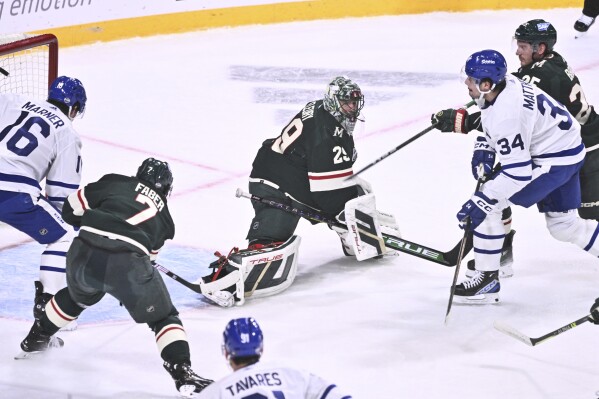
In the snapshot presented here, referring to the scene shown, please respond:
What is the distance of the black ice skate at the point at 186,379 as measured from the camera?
417 centimetres

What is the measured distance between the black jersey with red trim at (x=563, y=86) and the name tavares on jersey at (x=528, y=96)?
0.38 m

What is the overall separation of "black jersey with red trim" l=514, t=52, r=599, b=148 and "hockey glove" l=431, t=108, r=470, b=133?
32 centimetres

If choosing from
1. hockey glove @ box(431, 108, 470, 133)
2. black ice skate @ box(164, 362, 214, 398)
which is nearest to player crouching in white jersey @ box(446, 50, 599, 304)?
hockey glove @ box(431, 108, 470, 133)

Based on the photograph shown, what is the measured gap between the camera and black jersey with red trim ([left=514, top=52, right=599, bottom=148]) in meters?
5.36

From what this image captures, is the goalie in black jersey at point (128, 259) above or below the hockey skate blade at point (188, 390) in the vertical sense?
above

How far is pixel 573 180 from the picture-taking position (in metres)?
5.18

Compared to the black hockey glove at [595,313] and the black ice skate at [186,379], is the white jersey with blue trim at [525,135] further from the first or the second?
the black ice skate at [186,379]

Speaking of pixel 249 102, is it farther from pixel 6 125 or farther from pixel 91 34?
pixel 6 125

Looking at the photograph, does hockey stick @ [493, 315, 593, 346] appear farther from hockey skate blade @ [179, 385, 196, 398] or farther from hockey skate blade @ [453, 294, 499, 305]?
hockey skate blade @ [179, 385, 196, 398]

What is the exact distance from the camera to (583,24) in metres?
9.75

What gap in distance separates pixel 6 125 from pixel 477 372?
7.05ft

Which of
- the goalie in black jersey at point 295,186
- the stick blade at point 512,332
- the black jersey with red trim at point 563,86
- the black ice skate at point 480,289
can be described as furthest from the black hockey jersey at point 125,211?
the black jersey with red trim at point 563,86

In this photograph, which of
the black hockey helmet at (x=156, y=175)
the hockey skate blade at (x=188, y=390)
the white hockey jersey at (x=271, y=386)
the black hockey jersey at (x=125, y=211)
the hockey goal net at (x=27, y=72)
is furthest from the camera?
the hockey goal net at (x=27, y=72)

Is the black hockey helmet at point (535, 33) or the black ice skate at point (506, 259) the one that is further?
the black ice skate at point (506, 259)
